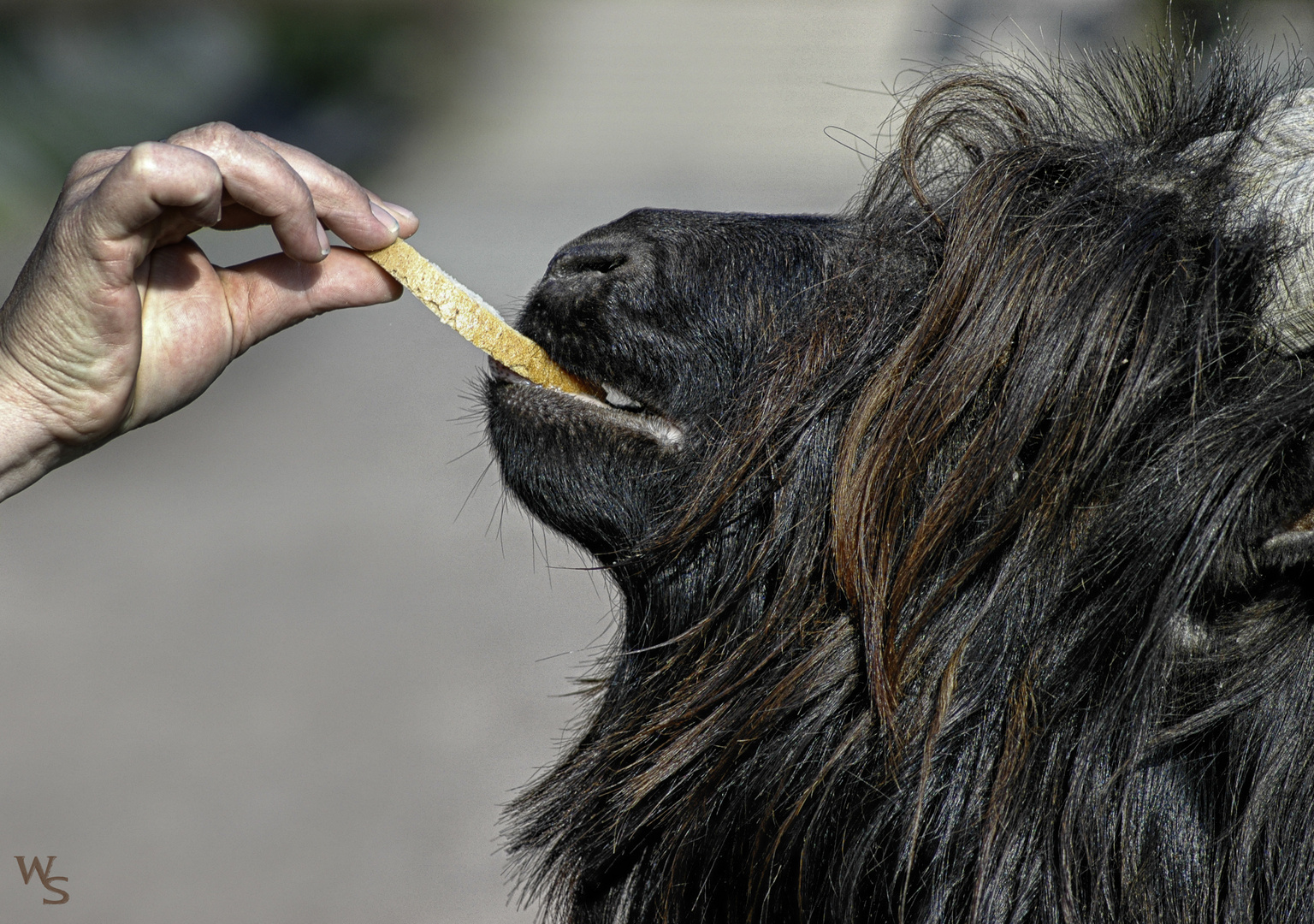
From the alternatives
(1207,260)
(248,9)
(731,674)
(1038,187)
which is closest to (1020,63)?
(1038,187)

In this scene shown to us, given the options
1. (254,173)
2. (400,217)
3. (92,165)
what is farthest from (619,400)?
(92,165)

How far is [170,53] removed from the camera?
5.14 metres

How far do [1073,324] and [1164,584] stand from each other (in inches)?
8.8

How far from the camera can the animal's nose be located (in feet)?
3.82

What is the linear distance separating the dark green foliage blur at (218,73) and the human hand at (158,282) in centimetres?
364

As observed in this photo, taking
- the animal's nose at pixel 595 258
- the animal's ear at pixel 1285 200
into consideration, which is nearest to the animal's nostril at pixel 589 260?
the animal's nose at pixel 595 258

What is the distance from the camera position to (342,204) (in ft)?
3.55

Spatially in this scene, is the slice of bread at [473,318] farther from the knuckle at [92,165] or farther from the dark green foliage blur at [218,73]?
the dark green foliage blur at [218,73]

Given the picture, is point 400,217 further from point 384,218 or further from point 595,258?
point 595,258

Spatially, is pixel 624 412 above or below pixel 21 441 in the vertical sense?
below

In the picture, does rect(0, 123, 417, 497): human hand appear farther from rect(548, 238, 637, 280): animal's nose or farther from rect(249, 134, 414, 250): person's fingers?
rect(548, 238, 637, 280): animal's nose

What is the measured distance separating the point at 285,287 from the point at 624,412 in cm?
36

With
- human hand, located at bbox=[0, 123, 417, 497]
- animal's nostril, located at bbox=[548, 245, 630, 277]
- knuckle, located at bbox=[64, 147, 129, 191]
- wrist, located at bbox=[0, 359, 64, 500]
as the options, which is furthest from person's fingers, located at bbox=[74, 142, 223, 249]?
animal's nostril, located at bbox=[548, 245, 630, 277]

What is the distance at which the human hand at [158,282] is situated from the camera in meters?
0.94
